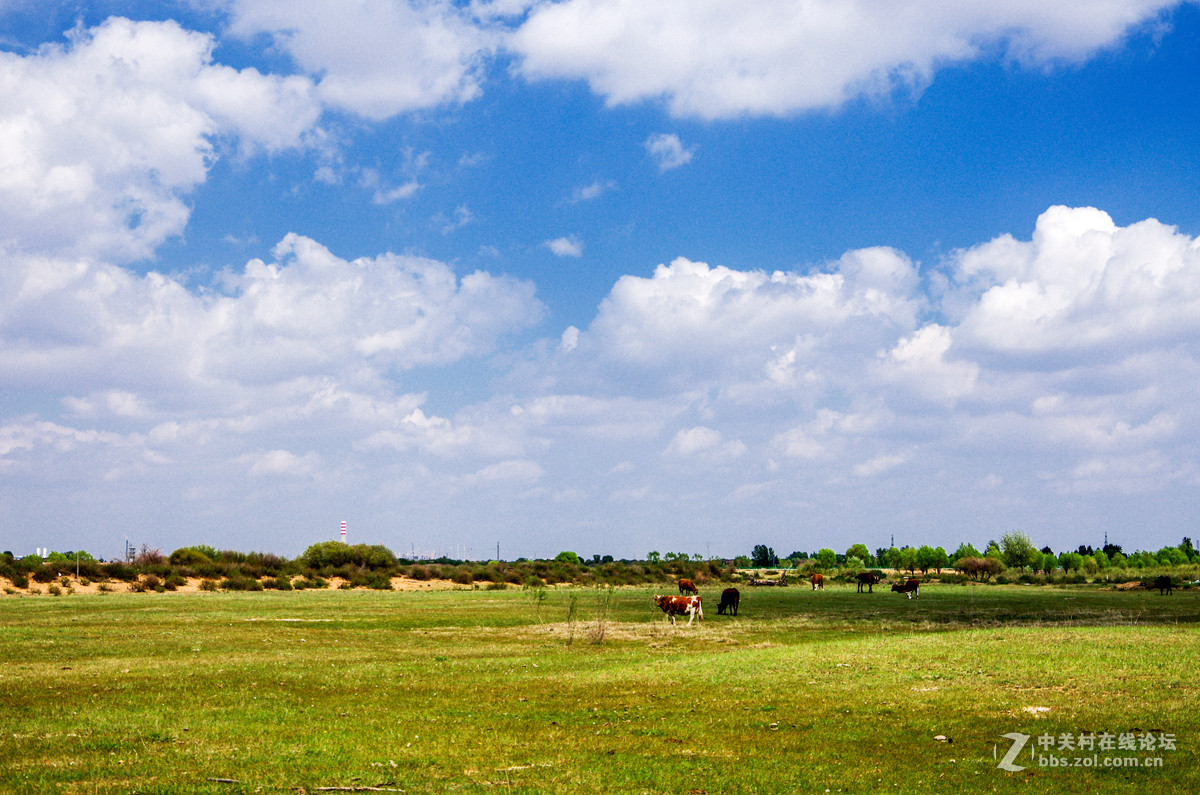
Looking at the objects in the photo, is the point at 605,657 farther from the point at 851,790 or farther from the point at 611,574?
the point at 611,574

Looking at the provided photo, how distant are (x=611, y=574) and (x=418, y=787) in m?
96.8

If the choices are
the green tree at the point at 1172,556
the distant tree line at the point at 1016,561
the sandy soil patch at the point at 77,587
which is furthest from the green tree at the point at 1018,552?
the sandy soil patch at the point at 77,587

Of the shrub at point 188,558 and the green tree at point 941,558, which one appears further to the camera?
the green tree at point 941,558

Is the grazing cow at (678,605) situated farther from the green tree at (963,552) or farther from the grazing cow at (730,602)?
the green tree at (963,552)

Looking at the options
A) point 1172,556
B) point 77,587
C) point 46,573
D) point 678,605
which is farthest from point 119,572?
point 1172,556

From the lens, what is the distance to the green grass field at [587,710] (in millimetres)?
10844

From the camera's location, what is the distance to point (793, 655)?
2288 centimetres
